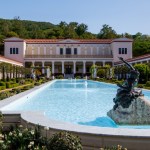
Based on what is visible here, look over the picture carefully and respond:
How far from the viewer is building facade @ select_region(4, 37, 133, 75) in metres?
57.1

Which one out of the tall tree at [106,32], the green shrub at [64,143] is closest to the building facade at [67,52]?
the tall tree at [106,32]

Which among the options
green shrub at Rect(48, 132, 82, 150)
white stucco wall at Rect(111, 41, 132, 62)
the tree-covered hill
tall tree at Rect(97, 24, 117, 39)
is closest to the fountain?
green shrub at Rect(48, 132, 82, 150)

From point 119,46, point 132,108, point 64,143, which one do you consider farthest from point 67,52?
point 64,143

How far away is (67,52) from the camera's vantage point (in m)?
59.8

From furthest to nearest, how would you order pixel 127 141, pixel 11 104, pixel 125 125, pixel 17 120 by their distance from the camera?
pixel 11 104 → pixel 125 125 → pixel 17 120 → pixel 127 141

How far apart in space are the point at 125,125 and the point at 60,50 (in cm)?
5276

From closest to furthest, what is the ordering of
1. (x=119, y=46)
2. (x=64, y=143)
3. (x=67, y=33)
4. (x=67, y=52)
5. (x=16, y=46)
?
1. (x=64, y=143)
2. (x=16, y=46)
3. (x=119, y=46)
4. (x=67, y=52)
5. (x=67, y=33)

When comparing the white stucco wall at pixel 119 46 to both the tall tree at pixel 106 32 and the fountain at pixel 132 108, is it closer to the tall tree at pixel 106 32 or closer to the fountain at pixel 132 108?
the tall tree at pixel 106 32

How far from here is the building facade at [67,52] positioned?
57.1 meters

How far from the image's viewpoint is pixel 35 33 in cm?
7550

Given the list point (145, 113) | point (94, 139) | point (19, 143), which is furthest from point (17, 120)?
point (145, 113)

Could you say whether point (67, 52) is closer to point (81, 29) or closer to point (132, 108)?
point (81, 29)

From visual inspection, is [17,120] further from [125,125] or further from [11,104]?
[11,104]

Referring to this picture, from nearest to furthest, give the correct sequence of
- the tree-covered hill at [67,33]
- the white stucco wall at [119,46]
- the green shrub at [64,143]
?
the green shrub at [64,143] → the white stucco wall at [119,46] → the tree-covered hill at [67,33]
